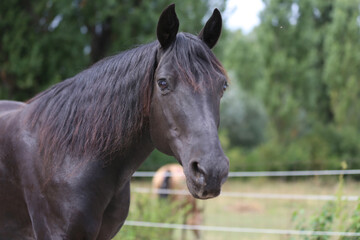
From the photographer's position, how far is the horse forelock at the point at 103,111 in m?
2.30

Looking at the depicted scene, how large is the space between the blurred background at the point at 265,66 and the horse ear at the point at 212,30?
244 centimetres

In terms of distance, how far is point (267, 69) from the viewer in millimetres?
19594

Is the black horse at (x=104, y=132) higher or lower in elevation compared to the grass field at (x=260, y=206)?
higher

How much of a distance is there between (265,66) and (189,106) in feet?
60.4

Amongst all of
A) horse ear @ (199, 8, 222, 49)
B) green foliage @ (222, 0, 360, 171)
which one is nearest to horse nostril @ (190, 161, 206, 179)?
horse ear @ (199, 8, 222, 49)

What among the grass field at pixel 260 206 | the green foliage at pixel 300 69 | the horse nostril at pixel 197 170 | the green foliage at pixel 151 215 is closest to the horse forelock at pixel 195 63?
the horse nostril at pixel 197 170

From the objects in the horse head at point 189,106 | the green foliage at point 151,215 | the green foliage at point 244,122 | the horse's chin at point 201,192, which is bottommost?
the green foliage at point 244,122

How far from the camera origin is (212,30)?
7.80 feet

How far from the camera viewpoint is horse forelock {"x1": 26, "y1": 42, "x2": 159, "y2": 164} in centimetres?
230

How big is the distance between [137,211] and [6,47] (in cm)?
771

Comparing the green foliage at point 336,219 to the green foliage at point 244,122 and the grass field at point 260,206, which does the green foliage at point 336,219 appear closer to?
the grass field at point 260,206

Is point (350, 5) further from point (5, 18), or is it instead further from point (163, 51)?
point (163, 51)

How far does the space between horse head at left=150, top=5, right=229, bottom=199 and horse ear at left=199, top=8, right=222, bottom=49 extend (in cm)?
7

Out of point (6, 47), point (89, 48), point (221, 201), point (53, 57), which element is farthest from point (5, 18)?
point (221, 201)
